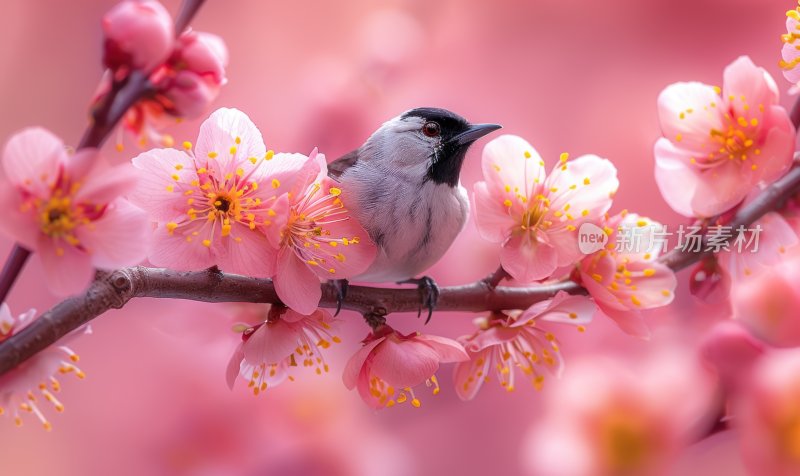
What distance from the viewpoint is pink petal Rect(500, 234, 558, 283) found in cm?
34

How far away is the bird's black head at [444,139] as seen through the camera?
0.45 metres

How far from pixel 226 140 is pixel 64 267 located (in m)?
0.09

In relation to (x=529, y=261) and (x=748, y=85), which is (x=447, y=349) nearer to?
(x=529, y=261)

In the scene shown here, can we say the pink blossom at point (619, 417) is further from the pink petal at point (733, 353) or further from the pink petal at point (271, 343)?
the pink petal at point (271, 343)

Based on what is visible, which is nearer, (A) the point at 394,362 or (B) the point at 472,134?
(A) the point at 394,362

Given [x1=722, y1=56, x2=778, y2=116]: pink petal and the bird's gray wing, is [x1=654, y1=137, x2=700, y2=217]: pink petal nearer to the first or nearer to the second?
[x1=722, y1=56, x2=778, y2=116]: pink petal

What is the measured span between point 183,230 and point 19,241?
0.07m

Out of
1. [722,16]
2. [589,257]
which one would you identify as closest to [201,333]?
[589,257]

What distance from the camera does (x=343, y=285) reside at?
37 cm

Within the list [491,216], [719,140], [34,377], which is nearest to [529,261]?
[491,216]

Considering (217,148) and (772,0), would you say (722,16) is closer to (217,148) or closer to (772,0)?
(772,0)

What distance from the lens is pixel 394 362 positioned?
32 cm

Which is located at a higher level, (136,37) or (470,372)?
(136,37)

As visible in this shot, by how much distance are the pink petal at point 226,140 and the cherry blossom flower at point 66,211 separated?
0.06 metres
